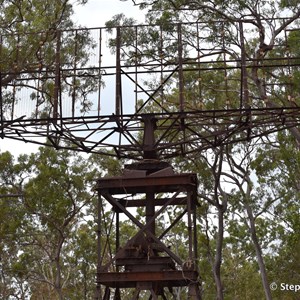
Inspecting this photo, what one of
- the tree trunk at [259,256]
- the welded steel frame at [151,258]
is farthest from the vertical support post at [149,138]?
the tree trunk at [259,256]

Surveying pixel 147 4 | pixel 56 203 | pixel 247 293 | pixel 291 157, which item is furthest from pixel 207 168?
pixel 247 293

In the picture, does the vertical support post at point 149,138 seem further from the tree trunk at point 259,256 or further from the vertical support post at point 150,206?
the tree trunk at point 259,256

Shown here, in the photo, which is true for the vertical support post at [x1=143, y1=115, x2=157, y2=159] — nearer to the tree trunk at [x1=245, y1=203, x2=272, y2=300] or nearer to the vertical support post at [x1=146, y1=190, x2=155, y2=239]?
the vertical support post at [x1=146, y1=190, x2=155, y2=239]

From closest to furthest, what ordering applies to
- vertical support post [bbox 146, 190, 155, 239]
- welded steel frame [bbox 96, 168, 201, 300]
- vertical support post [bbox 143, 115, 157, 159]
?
welded steel frame [bbox 96, 168, 201, 300] → vertical support post [bbox 146, 190, 155, 239] → vertical support post [bbox 143, 115, 157, 159]

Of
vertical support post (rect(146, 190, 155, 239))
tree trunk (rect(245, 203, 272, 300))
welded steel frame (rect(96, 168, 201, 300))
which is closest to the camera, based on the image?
welded steel frame (rect(96, 168, 201, 300))

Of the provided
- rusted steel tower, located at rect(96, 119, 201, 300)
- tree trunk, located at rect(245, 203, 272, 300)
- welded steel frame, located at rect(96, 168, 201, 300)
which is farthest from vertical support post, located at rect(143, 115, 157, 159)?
tree trunk, located at rect(245, 203, 272, 300)

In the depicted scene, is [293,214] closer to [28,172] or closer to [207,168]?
[207,168]

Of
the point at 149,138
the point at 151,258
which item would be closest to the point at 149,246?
the point at 151,258

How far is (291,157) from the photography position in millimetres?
22453

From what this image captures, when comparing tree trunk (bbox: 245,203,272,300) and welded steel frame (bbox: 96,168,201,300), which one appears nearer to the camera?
welded steel frame (bbox: 96,168,201,300)

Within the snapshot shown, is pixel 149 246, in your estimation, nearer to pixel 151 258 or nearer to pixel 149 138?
pixel 151 258

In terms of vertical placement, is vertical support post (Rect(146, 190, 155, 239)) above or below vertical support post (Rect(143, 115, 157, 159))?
below

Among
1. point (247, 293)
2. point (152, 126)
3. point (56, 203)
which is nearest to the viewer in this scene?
point (152, 126)

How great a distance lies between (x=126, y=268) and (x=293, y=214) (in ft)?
43.6
